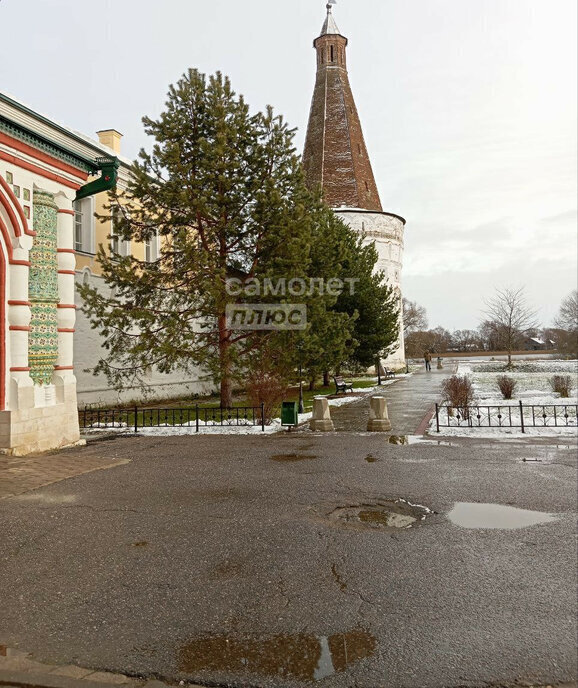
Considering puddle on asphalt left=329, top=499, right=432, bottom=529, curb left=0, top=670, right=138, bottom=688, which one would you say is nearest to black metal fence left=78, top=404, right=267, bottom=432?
puddle on asphalt left=329, top=499, right=432, bottom=529

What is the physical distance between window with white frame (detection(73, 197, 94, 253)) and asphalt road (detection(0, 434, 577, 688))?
15281mm

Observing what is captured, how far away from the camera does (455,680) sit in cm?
305

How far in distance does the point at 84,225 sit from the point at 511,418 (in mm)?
17196

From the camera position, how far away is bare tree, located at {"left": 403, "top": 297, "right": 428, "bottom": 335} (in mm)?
81875

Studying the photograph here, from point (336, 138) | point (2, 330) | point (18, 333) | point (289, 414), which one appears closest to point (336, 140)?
point (336, 138)

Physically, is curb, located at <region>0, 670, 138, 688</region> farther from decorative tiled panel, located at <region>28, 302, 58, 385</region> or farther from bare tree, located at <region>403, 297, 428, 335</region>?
bare tree, located at <region>403, 297, 428, 335</region>

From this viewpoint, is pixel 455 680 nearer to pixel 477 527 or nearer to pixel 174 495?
pixel 477 527

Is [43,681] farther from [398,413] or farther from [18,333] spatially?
[398,413]

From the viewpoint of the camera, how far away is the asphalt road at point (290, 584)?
3.28 m

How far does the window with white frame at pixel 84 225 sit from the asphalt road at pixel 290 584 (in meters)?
15.3

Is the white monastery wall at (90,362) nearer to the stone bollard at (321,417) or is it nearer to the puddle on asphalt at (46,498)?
the stone bollard at (321,417)

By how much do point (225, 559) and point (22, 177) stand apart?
9.27 m

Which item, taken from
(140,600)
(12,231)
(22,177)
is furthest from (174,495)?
(22,177)

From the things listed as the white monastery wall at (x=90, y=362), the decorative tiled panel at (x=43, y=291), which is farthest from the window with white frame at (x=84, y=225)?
the decorative tiled panel at (x=43, y=291)
